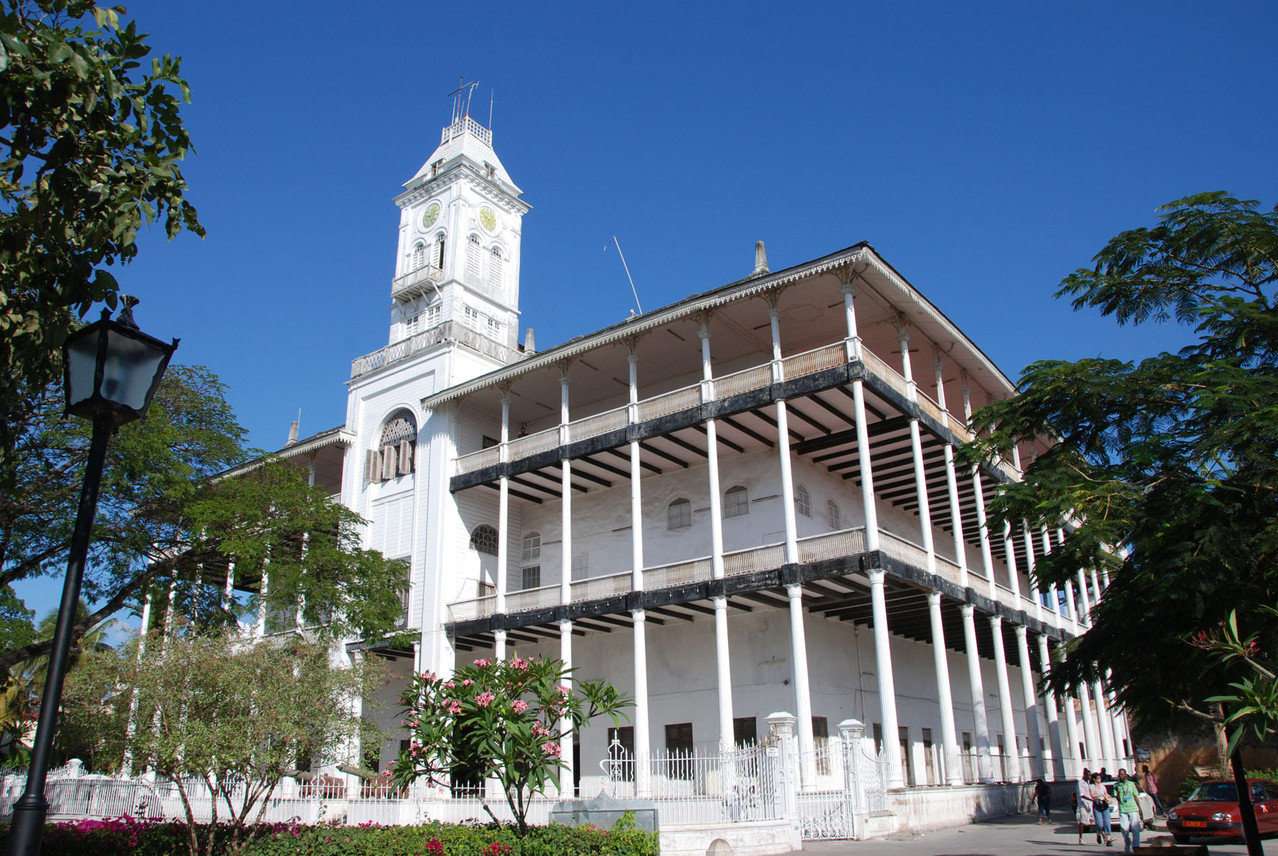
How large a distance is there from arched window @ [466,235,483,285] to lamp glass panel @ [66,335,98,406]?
1128 inches

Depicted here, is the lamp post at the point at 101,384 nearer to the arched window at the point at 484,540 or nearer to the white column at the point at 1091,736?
the arched window at the point at 484,540

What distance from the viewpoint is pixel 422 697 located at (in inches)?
500

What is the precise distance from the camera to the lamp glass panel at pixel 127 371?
5348 millimetres

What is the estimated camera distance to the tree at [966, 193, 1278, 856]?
27.4ft

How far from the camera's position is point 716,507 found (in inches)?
901

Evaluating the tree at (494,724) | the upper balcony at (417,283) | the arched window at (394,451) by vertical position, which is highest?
the upper balcony at (417,283)

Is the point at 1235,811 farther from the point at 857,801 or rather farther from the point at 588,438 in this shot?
the point at 588,438

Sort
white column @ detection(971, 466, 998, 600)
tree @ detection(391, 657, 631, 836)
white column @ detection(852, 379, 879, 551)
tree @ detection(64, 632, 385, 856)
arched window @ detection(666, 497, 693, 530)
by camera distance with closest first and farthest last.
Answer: tree @ detection(391, 657, 631, 836)
tree @ detection(64, 632, 385, 856)
white column @ detection(852, 379, 879, 551)
white column @ detection(971, 466, 998, 600)
arched window @ detection(666, 497, 693, 530)

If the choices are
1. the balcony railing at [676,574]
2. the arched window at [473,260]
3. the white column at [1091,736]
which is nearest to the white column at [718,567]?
the balcony railing at [676,574]

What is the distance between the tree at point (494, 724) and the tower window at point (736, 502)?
46.1ft

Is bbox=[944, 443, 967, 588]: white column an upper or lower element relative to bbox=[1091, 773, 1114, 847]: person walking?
upper

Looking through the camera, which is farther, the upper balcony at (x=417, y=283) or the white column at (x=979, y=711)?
the upper balcony at (x=417, y=283)

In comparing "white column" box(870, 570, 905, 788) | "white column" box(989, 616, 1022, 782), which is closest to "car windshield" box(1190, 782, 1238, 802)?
"white column" box(870, 570, 905, 788)

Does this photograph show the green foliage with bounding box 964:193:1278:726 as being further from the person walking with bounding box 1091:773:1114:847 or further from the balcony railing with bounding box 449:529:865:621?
the balcony railing with bounding box 449:529:865:621
